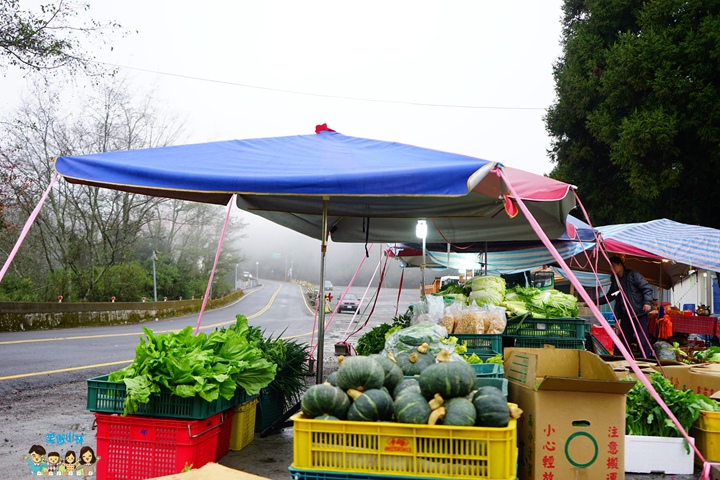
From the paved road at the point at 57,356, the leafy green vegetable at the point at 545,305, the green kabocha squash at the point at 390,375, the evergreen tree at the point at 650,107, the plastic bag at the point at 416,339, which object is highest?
the evergreen tree at the point at 650,107

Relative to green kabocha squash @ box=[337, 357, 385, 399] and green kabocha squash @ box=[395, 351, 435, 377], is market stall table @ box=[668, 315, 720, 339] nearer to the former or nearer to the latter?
green kabocha squash @ box=[395, 351, 435, 377]

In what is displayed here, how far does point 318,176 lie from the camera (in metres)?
4.39

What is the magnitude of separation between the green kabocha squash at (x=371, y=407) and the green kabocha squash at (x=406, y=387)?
0.11m

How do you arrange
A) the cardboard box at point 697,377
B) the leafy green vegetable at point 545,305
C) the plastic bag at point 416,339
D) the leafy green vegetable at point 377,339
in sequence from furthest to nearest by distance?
the leafy green vegetable at point 377,339
the leafy green vegetable at point 545,305
the cardboard box at point 697,377
the plastic bag at point 416,339

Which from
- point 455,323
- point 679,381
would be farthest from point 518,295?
point 679,381

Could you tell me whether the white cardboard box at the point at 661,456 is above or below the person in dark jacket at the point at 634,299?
below

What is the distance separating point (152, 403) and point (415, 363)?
2015 millimetres

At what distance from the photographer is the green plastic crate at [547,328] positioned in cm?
623

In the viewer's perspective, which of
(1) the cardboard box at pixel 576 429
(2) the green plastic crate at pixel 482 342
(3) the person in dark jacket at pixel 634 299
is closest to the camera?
(1) the cardboard box at pixel 576 429

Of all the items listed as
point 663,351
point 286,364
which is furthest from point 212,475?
point 663,351

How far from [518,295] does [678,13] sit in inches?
544

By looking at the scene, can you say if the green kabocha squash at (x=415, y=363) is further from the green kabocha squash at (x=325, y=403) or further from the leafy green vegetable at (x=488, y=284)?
the leafy green vegetable at (x=488, y=284)

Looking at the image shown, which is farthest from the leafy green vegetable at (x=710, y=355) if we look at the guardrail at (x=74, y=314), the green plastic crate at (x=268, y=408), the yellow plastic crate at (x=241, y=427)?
the guardrail at (x=74, y=314)
